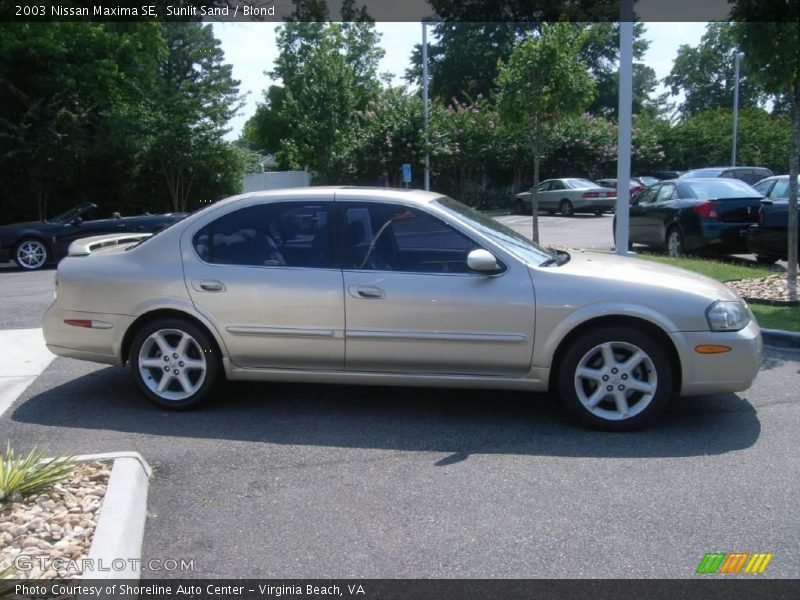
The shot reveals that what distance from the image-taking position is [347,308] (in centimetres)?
532

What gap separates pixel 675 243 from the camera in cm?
1373

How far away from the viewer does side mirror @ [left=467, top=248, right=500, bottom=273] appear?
5105mm

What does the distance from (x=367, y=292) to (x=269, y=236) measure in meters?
0.87

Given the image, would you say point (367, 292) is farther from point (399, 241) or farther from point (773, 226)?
point (773, 226)

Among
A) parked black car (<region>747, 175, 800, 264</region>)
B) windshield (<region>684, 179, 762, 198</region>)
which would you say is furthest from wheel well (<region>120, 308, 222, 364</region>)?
windshield (<region>684, 179, 762, 198</region>)

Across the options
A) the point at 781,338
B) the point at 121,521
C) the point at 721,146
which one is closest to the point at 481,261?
the point at 121,521

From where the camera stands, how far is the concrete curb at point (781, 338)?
24.2 feet

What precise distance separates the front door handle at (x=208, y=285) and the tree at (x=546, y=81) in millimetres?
9654

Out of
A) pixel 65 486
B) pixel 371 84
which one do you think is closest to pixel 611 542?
pixel 65 486

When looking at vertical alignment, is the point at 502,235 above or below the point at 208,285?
above

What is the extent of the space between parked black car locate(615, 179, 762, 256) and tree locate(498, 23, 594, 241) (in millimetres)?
2221

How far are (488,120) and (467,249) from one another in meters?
29.4

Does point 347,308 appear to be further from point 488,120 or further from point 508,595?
point 488,120

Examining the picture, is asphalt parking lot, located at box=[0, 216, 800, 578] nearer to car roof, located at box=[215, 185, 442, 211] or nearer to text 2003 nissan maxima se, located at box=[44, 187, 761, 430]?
text 2003 nissan maxima se, located at box=[44, 187, 761, 430]
